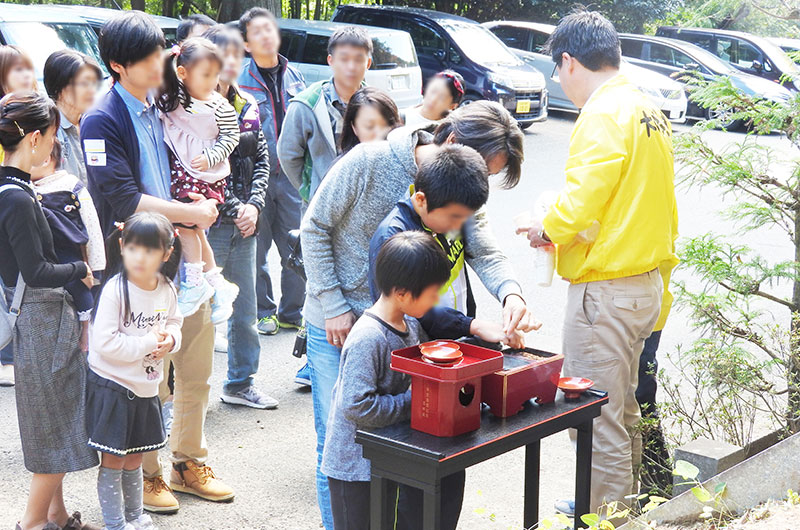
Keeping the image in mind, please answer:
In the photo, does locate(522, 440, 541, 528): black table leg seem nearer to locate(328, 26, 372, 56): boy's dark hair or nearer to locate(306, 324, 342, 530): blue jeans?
locate(306, 324, 342, 530): blue jeans

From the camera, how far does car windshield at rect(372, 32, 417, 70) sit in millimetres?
12625

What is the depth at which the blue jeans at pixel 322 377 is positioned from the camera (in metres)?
3.25

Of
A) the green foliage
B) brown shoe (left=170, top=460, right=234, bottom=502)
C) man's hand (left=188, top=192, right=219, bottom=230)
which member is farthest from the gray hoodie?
the green foliage

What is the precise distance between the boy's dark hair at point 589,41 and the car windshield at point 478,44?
1207cm

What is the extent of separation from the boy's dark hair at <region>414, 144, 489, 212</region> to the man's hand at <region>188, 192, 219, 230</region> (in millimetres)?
1506

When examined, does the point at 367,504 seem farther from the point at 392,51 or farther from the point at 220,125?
the point at 392,51

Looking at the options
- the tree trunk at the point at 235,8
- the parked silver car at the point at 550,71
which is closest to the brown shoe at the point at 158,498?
the tree trunk at the point at 235,8

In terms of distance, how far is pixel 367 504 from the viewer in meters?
2.85

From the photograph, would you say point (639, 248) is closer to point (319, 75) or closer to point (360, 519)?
point (360, 519)

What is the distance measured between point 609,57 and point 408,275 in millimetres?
1555

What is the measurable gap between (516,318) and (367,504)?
0.78m

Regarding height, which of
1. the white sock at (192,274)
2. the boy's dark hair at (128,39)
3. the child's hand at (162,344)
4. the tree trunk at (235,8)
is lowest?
the child's hand at (162,344)

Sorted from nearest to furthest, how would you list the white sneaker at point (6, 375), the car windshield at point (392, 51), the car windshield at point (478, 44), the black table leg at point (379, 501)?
the black table leg at point (379, 501) → the white sneaker at point (6, 375) → the car windshield at point (392, 51) → the car windshield at point (478, 44)

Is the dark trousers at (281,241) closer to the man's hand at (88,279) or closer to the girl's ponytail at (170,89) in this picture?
the girl's ponytail at (170,89)
